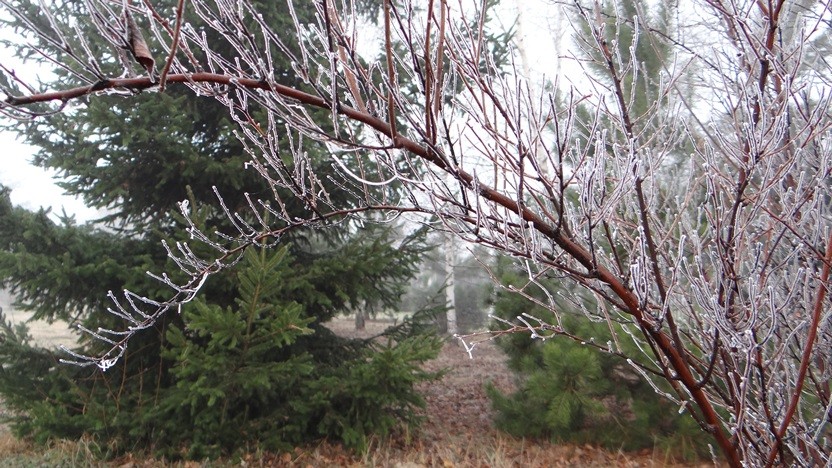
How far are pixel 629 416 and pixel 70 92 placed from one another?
18.5ft

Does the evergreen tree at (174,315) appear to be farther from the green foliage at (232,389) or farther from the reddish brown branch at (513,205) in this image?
the reddish brown branch at (513,205)

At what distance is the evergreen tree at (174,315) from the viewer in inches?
179

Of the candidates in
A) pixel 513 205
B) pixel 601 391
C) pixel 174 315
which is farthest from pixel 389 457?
pixel 513 205

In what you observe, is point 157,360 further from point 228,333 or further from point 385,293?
point 385,293

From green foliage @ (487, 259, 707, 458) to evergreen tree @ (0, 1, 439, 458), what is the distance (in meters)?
1.08

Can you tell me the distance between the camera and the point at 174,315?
5.54m

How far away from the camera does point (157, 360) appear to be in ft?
18.3

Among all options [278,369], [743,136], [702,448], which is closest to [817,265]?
[743,136]

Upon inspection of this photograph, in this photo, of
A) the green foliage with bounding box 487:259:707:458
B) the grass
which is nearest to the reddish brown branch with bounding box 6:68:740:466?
the green foliage with bounding box 487:259:707:458

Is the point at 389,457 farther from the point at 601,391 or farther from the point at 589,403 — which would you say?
the point at 601,391

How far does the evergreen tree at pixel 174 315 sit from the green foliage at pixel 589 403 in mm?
1078

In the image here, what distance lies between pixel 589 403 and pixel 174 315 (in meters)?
4.01

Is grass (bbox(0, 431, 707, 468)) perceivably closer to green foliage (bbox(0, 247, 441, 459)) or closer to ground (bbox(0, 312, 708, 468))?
ground (bbox(0, 312, 708, 468))

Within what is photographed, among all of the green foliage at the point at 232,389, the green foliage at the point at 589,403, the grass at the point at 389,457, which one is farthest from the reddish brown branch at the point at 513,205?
the grass at the point at 389,457
